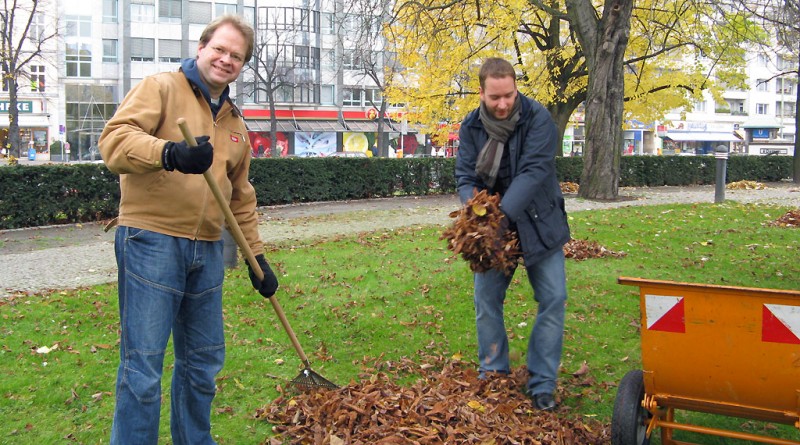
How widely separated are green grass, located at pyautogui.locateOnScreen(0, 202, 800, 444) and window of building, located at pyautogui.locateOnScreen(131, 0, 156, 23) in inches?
2034

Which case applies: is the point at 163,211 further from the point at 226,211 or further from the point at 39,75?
the point at 39,75

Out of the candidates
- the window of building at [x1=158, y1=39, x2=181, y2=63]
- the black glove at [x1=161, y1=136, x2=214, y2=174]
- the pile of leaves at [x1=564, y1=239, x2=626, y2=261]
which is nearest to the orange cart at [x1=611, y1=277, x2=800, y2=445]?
the black glove at [x1=161, y1=136, x2=214, y2=174]

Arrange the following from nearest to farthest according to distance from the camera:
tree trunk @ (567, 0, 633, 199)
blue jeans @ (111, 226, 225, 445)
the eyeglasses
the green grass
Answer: blue jeans @ (111, 226, 225, 445), the eyeglasses, the green grass, tree trunk @ (567, 0, 633, 199)

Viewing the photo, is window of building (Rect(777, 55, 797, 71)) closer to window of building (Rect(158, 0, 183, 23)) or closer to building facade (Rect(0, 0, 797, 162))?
building facade (Rect(0, 0, 797, 162))

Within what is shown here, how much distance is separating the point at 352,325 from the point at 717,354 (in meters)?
3.39

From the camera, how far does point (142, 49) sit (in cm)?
5531

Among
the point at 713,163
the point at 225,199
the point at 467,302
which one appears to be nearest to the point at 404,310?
the point at 467,302

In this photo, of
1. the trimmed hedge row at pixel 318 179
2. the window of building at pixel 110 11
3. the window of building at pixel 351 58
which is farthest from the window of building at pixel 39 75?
the trimmed hedge row at pixel 318 179

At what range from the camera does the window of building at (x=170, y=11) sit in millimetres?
55531

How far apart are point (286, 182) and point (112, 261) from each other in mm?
7836

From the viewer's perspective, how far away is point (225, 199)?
325 centimetres

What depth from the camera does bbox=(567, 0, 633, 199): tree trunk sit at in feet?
46.0

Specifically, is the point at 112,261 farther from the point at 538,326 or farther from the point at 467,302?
the point at 538,326

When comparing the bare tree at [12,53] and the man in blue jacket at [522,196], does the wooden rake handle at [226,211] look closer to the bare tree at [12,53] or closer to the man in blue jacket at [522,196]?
the man in blue jacket at [522,196]
